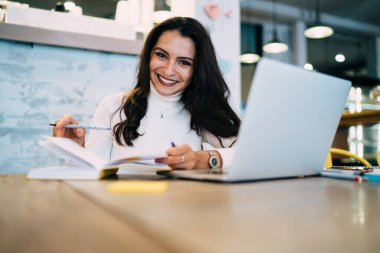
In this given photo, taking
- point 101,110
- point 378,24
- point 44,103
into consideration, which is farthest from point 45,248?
point 378,24

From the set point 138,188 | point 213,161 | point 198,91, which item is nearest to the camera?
point 138,188

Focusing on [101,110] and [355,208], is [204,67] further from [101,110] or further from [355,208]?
[355,208]

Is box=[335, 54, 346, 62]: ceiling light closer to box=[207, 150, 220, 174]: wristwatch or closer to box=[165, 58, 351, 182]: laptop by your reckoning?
box=[207, 150, 220, 174]: wristwatch

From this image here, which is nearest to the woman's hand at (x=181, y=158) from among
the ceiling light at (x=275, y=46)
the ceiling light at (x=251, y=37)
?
the ceiling light at (x=275, y=46)

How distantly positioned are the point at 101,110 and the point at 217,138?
1.74ft

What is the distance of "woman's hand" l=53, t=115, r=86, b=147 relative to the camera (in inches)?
37.5

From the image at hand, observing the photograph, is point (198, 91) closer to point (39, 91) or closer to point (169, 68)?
point (169, 68)

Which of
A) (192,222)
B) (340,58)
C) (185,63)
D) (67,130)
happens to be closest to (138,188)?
(192,222)

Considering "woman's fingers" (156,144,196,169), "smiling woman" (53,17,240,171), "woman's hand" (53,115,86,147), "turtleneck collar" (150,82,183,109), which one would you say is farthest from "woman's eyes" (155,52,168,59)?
"woman's fingers" (156,144,196,169)

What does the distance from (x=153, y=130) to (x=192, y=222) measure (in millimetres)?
1261

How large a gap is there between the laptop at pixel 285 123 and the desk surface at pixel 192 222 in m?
0.12

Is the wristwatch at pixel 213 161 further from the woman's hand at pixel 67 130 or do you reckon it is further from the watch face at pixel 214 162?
the woman's hand at pixel 67 130

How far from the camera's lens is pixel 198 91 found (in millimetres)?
1615

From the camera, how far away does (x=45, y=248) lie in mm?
281
